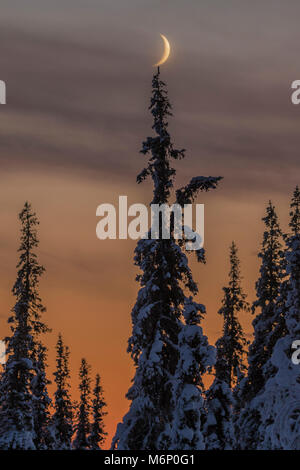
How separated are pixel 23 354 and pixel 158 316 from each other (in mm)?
11489

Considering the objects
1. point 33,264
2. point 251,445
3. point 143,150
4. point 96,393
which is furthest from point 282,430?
point 96,393

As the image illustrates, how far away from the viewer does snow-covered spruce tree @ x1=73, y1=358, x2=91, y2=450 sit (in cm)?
6359

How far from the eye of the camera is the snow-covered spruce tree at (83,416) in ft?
209

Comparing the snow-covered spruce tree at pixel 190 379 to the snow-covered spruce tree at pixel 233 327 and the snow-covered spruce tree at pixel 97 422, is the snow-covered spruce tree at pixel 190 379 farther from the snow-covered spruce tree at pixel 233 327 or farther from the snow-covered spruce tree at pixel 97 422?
the snow-covered spruce tree at pixel 97 422

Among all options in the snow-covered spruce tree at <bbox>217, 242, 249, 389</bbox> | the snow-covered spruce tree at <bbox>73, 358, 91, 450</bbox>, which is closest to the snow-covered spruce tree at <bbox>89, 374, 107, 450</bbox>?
the snow-covered spruce tree at <bbox>73, 358, 91, 450</bbox>

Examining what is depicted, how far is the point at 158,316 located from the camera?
2739 centimetres

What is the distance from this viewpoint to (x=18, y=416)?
113 ft

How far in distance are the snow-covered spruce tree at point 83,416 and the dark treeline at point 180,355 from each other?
22444 millimetres

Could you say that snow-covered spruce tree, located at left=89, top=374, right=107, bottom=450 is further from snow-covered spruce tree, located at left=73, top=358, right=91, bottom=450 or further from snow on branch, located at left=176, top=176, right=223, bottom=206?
snow on branch, located at left=176, top=176, right=223, bottom=206

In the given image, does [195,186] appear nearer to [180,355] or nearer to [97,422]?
[180,355]

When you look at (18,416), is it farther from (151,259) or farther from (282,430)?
(282,430)

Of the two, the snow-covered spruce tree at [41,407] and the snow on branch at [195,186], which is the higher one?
the snow on branch at [195,186]

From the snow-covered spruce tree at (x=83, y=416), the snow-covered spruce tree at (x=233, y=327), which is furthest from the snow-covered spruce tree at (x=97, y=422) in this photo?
the snow-covered spruce tree at (x=233, y=327)
